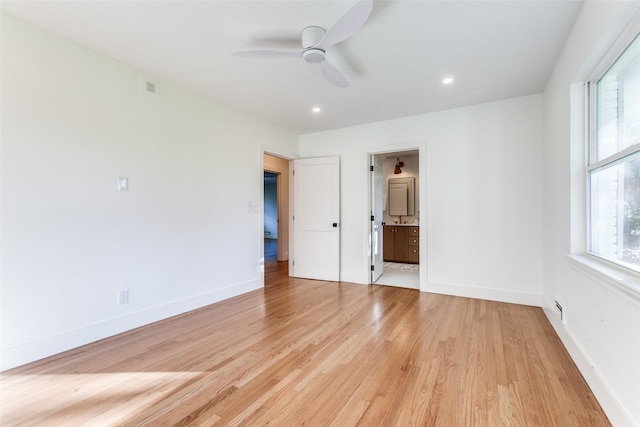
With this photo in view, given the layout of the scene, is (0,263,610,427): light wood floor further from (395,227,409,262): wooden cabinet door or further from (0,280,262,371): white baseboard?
(395,227,409,262): wooden cabinet door

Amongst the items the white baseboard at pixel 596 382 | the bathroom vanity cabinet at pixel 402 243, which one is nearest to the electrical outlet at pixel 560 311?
the white baseboard at pixel 596 382

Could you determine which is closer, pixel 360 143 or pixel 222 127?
pixel 222 127

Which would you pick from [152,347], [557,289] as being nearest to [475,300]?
[557,289]

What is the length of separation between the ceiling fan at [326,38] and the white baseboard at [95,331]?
2.59 m

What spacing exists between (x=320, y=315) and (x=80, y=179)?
2.58 meters

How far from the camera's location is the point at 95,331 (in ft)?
8.22

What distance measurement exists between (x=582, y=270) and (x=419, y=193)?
235 cm

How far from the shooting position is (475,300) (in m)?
3.62

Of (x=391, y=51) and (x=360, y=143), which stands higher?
(x=391, y=51)

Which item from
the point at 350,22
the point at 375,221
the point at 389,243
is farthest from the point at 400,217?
the point at 350,22

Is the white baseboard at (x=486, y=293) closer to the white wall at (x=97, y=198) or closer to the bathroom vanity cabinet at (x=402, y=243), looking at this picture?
the bathroom vanity cabinet at (x=402, y=243)

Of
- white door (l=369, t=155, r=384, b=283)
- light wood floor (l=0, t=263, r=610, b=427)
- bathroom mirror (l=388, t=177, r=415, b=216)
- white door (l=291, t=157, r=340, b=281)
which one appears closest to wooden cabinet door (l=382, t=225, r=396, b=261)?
bathroom mirror (l=388, t=177, r=415, b=216)

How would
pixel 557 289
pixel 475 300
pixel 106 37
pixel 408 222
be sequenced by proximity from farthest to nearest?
1. pixel 408 222
2. pixel 475 300
3. pixel 557 289
4. pixel 106 37

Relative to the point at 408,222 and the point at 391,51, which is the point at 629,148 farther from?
the point at 408,222
